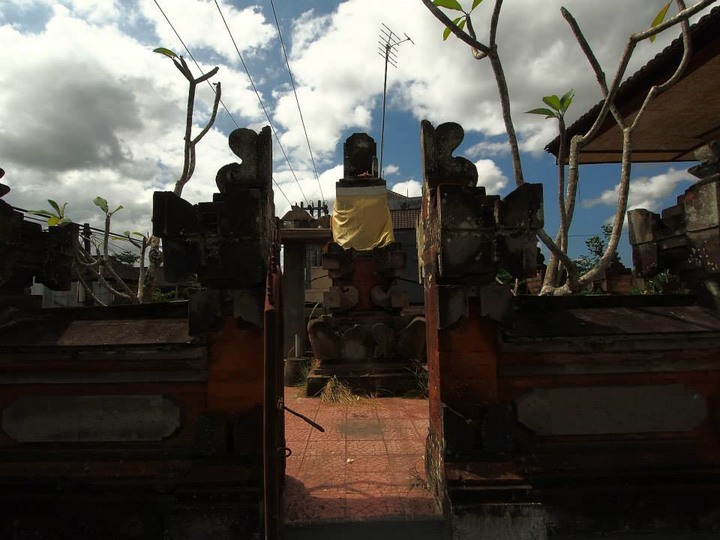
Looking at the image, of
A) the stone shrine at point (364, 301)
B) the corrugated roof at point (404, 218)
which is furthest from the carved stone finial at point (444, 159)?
the corrugated roof at point (404, 218)

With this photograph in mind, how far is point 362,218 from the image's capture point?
8.40 metres

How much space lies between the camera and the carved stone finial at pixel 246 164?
3166 millimetres

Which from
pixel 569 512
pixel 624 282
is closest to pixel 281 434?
pixel 569 512

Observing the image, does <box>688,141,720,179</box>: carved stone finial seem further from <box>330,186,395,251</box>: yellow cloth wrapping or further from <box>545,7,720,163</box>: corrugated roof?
<box>330,186,395,251</box>: yellow cloth wrapping

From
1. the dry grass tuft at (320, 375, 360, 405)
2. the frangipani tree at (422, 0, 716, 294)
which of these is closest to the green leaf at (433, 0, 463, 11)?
the frangipani tree at (422, 0, 716, 294)

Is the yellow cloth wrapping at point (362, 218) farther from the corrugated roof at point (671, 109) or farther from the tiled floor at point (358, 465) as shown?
the corrugated roof at point (671, 109)

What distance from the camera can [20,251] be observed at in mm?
3457

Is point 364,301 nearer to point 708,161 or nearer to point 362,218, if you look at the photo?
point 362,218

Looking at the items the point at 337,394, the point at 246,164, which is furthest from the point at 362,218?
the point at 246,164

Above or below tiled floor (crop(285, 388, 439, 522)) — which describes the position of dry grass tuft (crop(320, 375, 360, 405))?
above

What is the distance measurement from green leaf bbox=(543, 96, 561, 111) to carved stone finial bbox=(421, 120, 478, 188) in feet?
5.86

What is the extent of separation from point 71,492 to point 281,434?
1.50 meters

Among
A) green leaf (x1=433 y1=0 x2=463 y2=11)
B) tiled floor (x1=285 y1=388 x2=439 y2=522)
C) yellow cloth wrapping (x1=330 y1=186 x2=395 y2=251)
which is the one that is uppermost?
green leaf (x1=433 y1=0 x2=463 y2=11)

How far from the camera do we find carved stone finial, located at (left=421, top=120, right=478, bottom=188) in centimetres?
332
